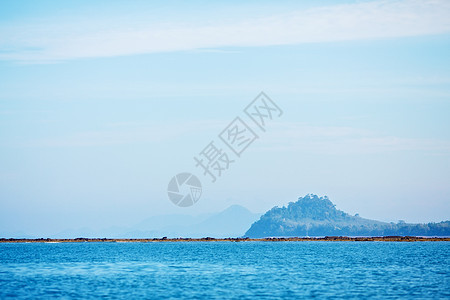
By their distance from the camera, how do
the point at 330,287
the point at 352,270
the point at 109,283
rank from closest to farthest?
1. the point at 330,287
2. the point at 109,283
3. the point at 352,270

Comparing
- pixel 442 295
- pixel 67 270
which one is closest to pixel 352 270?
pixel 442 295

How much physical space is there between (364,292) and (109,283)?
25734 mm

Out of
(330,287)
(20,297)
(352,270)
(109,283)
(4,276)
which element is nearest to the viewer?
Result: (20,297)

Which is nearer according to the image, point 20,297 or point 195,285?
point 20,297

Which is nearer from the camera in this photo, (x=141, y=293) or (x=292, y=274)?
(x=141, y=293)

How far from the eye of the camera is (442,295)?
51375 mm

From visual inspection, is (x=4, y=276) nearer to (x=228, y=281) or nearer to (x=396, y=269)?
(x=228, y=281)

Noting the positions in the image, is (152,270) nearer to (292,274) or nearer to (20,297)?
(292,274)

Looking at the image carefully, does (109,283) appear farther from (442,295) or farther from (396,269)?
(396,269)

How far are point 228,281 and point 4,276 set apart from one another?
88.4 ft

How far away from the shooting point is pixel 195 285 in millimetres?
59438

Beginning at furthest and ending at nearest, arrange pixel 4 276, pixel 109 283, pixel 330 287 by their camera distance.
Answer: pixel 4 276, pixel 109 283, pixel 330 287

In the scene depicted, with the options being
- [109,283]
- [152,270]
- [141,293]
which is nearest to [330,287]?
[141,293]

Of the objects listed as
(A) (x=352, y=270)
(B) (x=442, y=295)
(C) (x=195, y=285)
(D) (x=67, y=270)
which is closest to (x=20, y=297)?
(C) (x=195, y=285)
